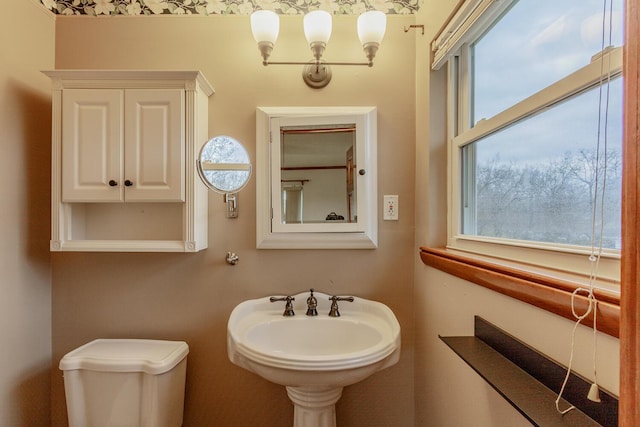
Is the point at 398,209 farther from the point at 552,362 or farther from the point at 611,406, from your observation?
the point at 611,406

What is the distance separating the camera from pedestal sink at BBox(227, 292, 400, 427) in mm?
930

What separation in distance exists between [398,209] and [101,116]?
1.32 meters

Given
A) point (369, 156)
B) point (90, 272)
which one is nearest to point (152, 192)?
point (90, 272)

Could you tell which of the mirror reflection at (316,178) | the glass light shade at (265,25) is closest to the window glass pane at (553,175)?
the mirror reflection at (316,178)

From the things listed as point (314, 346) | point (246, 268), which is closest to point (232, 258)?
point (246, 268)

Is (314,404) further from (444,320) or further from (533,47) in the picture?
(533,47)

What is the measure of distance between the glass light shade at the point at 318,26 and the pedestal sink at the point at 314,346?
109 centimetres

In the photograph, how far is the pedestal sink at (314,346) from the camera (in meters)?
0.93

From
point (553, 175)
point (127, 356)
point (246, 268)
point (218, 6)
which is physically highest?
point (218, 6)

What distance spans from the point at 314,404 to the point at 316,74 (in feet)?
4.42

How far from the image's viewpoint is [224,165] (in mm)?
1323

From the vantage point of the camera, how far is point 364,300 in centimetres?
135

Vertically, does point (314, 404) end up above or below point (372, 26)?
below

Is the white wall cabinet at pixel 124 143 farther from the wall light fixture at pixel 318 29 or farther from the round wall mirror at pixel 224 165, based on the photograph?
the wall light fixture at pixel 318 29
